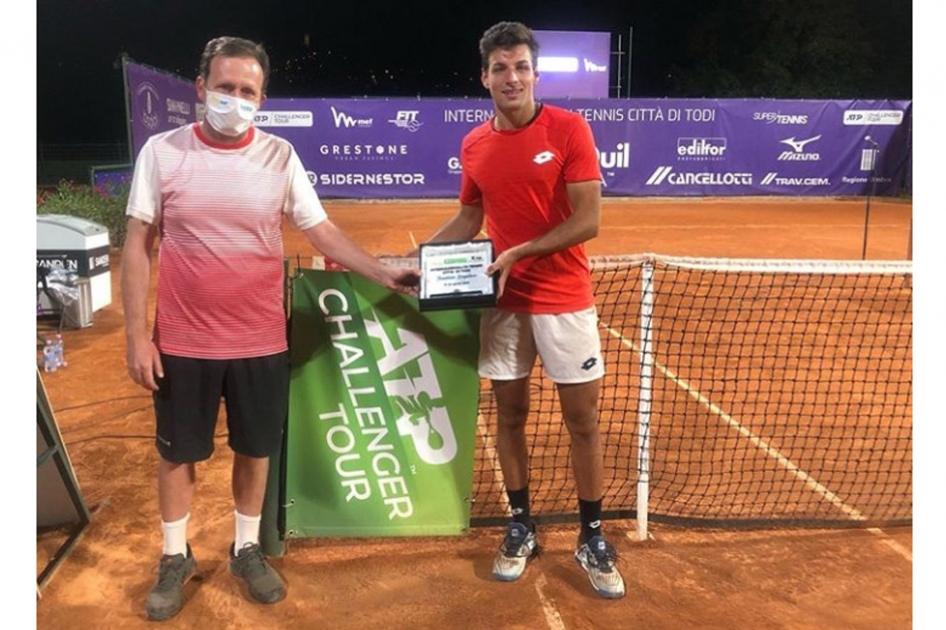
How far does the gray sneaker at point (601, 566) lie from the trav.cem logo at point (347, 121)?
693 inches

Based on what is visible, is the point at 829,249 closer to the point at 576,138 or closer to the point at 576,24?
the point at 576,138

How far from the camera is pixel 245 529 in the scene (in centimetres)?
325

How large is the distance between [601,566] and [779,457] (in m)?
1.93

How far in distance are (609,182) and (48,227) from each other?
1542cm

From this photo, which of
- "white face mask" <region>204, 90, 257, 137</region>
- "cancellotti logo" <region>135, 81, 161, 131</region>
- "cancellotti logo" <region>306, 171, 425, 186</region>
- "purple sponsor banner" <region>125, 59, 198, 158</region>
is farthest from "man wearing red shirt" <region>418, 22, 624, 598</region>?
"cancellotti logo" <region>306, 171, 425, 186</region>

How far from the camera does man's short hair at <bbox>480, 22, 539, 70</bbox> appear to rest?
288 cm

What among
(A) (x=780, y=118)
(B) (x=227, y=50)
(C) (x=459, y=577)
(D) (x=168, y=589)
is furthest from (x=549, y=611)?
(A) (x=780, y=118)

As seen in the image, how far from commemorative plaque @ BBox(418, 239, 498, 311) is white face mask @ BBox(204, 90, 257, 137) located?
793mm

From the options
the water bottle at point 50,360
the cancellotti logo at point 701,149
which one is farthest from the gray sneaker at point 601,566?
the cancellotti logo at point 701,149

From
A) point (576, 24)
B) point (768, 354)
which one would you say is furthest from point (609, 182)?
point (576, 24)

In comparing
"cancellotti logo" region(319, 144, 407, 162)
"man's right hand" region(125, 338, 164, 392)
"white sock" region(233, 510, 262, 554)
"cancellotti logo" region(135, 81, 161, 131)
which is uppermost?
"cancellotti logo" region(319, 144, 407, 162)

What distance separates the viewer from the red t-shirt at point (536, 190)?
294cm

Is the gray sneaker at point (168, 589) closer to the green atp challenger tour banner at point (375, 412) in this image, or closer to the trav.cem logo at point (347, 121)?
the green atp challenger tour banner at point (375, 412)

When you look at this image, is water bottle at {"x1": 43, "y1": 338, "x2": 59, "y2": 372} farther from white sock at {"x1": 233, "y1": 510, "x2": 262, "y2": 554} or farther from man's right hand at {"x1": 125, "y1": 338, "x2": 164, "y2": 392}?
man's right hand at {"x1": 125, "y1": 338, "x2": 164, "y2": 392}
